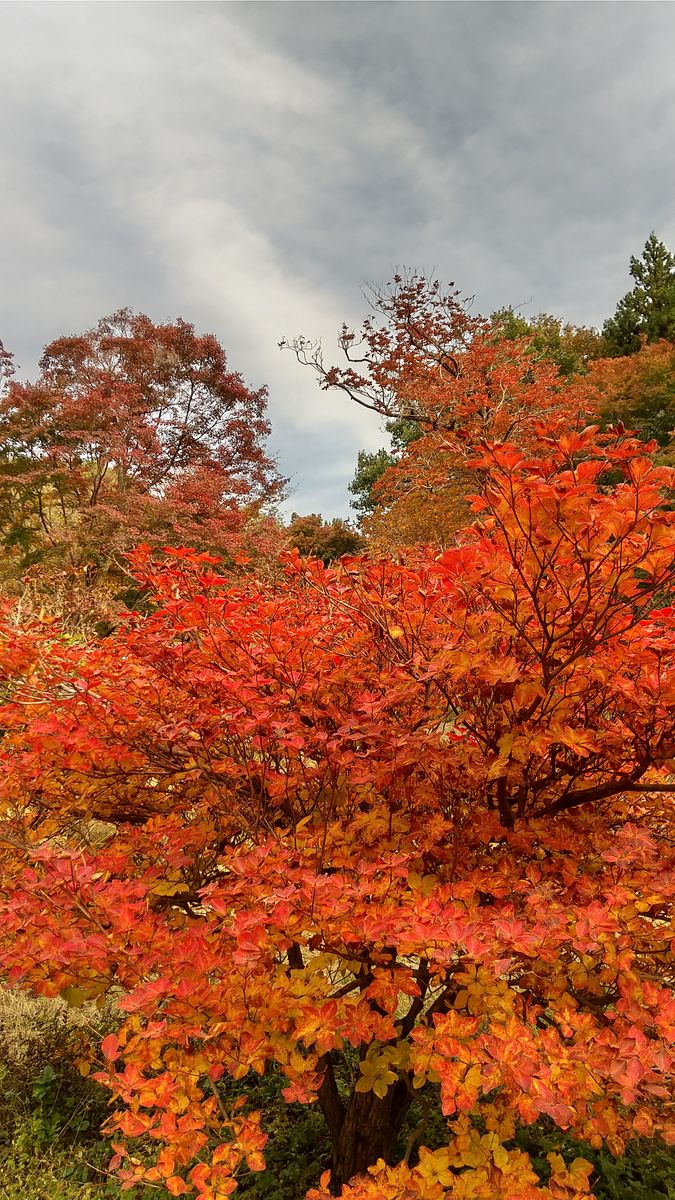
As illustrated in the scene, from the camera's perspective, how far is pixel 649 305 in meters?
22.1

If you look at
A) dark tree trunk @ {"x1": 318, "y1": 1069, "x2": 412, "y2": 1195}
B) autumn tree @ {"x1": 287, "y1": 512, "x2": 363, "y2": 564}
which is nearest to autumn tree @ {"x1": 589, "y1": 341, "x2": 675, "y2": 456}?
autumn tree @ {"x1": 287, "y1": 512, "x2": 363, "y2": 564}

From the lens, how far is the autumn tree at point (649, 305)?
846 inches

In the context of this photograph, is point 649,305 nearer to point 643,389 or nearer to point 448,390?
point 643,389

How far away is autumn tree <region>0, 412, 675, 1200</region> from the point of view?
1.68 meters

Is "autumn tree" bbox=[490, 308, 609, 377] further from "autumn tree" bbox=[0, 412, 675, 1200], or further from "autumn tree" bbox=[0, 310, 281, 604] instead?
"autumn tree" bbox=[0, 412, 675, 1200]

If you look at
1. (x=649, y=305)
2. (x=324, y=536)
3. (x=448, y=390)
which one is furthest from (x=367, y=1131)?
(x=649, y=305)

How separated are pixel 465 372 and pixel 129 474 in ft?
27.4

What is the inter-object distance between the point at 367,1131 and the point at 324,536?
801 inches

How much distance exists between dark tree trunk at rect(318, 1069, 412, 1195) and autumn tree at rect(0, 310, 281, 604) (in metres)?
9.50

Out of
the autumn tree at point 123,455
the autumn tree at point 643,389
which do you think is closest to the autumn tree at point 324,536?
the autumn tree at point 123,455

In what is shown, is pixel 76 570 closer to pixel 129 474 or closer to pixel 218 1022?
pixel 129 474

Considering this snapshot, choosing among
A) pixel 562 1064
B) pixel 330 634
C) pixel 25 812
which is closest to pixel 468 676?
pixel 330 634

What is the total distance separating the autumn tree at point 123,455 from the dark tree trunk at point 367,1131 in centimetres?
950

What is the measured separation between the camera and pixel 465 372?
1275 cm
